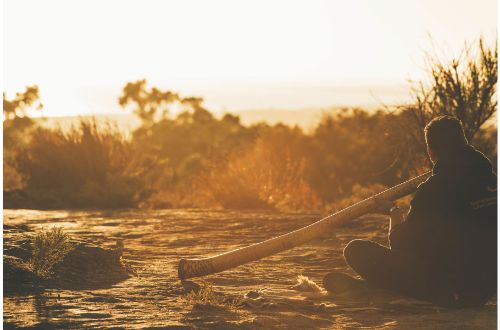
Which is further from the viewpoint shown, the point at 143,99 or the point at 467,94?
the point at 143,99

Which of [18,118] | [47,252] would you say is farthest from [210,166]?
[18,118]

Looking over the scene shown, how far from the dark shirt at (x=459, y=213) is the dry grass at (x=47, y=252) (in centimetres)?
286

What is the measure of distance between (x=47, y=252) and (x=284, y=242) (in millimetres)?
1893

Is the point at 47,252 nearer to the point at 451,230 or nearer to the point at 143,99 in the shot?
the point at 451,230

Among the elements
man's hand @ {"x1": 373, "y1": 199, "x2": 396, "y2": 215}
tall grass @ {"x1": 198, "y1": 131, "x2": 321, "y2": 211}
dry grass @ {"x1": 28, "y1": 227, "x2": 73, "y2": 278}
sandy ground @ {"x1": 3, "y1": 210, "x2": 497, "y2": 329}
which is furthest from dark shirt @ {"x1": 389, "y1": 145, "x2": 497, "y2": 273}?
tall grass @ {"x1": 198, "y1": 131, "x2": 321, "y2": 211}

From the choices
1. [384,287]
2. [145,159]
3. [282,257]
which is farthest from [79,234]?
[145,159]

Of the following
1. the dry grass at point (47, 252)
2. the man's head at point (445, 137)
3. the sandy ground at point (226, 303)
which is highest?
the man's head at point (445, 137)

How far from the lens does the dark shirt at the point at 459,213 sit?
6.32m

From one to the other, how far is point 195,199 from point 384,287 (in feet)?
38.1

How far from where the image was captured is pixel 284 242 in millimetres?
7340

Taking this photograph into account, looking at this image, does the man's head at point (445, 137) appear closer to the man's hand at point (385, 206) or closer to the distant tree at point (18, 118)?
the man's hand at point (385, 206)

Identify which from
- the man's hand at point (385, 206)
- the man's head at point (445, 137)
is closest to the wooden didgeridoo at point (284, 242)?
the man's hand at point (385, 206)

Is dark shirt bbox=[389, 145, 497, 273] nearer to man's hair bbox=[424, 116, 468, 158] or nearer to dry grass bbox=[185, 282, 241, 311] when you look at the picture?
man's hair bbox=[424, 116, 468, 158]

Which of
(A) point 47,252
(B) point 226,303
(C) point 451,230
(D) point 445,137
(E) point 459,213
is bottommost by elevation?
(B) point 226,303
